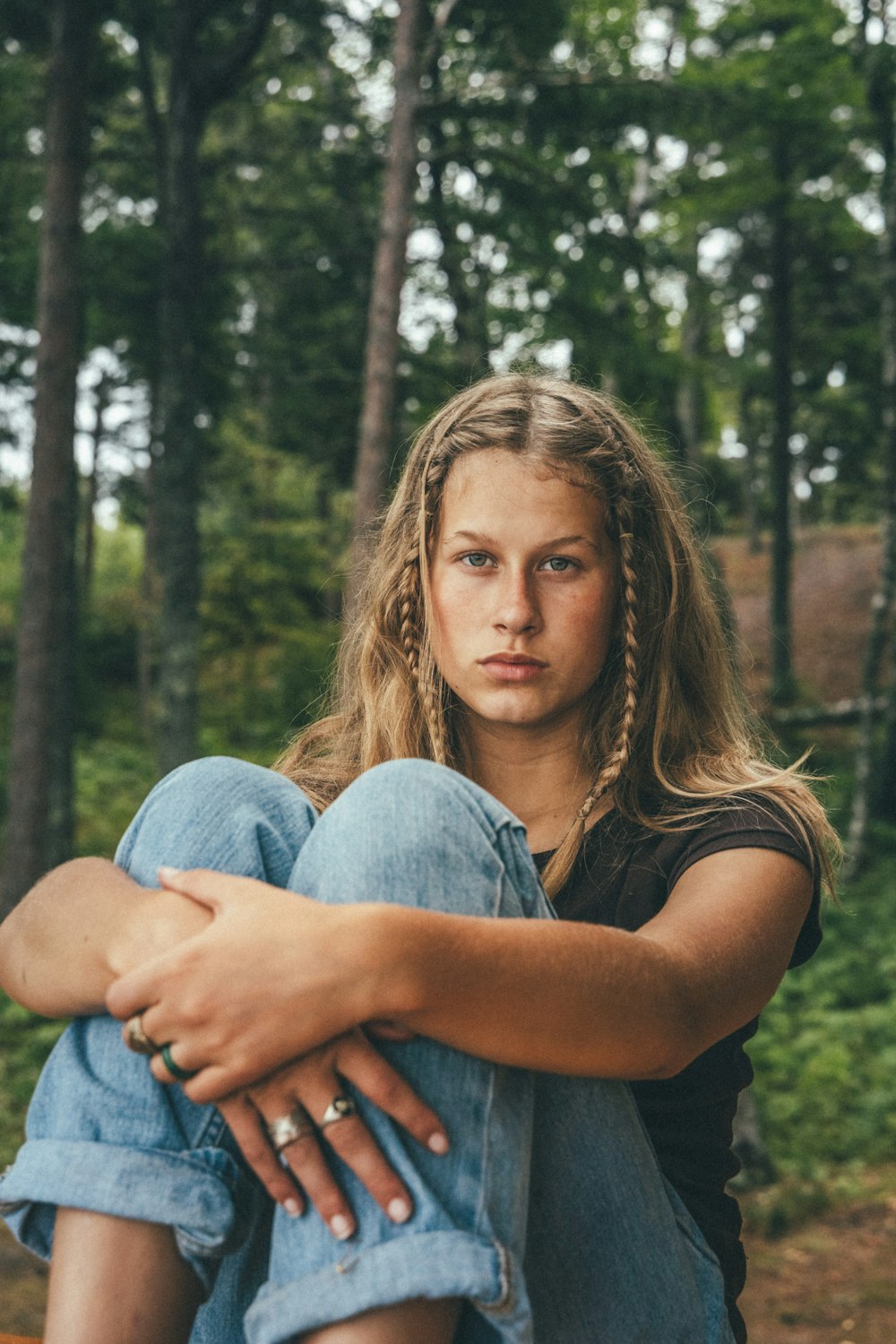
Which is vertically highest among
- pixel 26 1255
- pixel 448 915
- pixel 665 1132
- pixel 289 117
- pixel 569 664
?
pixel 289 117

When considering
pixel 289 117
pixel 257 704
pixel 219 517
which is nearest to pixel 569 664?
pixel 257 704

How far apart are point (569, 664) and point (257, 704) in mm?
10231

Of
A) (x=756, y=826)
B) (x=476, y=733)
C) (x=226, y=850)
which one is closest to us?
(x=226, y=850)

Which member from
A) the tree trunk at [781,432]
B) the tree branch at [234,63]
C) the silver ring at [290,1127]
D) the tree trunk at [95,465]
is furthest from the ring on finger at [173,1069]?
the tree trunk at [95,465]

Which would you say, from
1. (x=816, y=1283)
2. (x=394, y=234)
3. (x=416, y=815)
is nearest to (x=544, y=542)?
(x=416, y=815)

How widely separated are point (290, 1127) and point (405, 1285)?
22 cm

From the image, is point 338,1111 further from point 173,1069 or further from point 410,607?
point 410,607

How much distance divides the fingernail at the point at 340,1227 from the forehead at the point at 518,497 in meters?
1.10

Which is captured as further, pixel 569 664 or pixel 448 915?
pixel 569 664

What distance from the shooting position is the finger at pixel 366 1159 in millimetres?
1235

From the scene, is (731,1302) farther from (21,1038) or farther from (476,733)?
(21,1038)

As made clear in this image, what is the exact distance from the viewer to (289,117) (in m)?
13.2

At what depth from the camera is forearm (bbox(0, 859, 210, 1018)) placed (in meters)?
1.41

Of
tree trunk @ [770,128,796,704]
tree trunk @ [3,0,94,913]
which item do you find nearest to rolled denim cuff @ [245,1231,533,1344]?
tree trunk @ [3,0,94,913]
